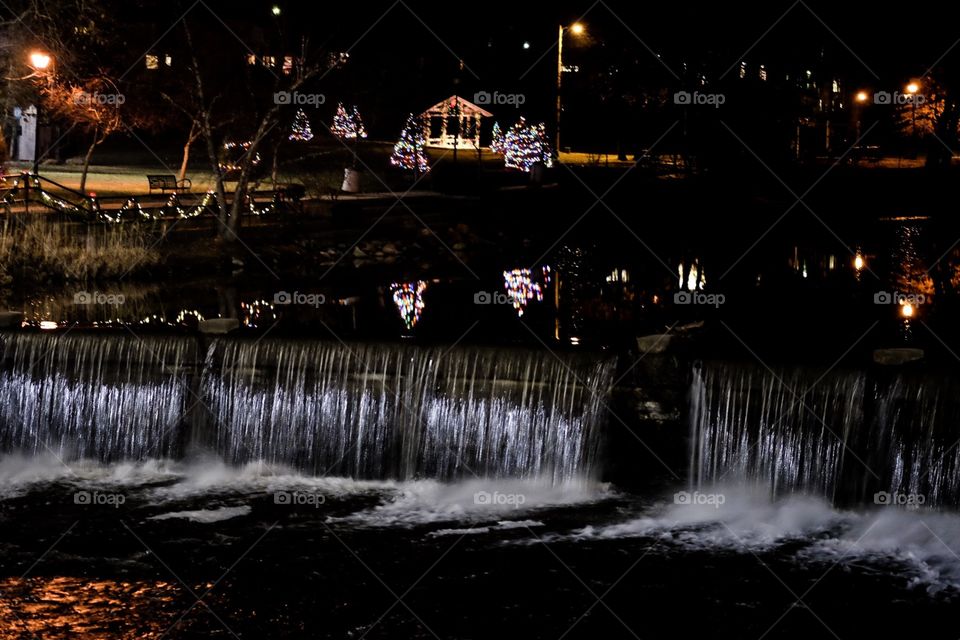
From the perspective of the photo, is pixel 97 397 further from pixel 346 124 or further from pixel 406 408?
pixel 346 124

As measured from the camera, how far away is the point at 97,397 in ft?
43.3

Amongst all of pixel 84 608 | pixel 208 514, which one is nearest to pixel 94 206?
pixel 208 514

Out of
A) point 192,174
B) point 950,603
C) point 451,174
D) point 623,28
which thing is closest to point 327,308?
point 950,603

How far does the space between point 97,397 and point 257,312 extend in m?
6.18

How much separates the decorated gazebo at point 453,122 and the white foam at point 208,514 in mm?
43193

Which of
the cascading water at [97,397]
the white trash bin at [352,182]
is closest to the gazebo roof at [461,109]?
the white trash bin at [352,182]

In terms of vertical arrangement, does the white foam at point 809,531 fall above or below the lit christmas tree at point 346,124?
below

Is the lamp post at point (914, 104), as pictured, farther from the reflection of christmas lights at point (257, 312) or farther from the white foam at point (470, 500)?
the white foam at point (470, 500)

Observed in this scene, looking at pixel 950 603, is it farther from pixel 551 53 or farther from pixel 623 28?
pixel 551 53

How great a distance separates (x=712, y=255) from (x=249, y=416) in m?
17.9

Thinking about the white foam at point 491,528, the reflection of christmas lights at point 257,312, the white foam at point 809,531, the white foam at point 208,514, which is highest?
the reflection of christmas lights at point 257,312

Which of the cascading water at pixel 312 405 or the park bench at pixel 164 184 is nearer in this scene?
the cascading water at pixel 312 405

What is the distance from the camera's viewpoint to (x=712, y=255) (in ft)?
93.3

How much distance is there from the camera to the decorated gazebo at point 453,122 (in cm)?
5635
